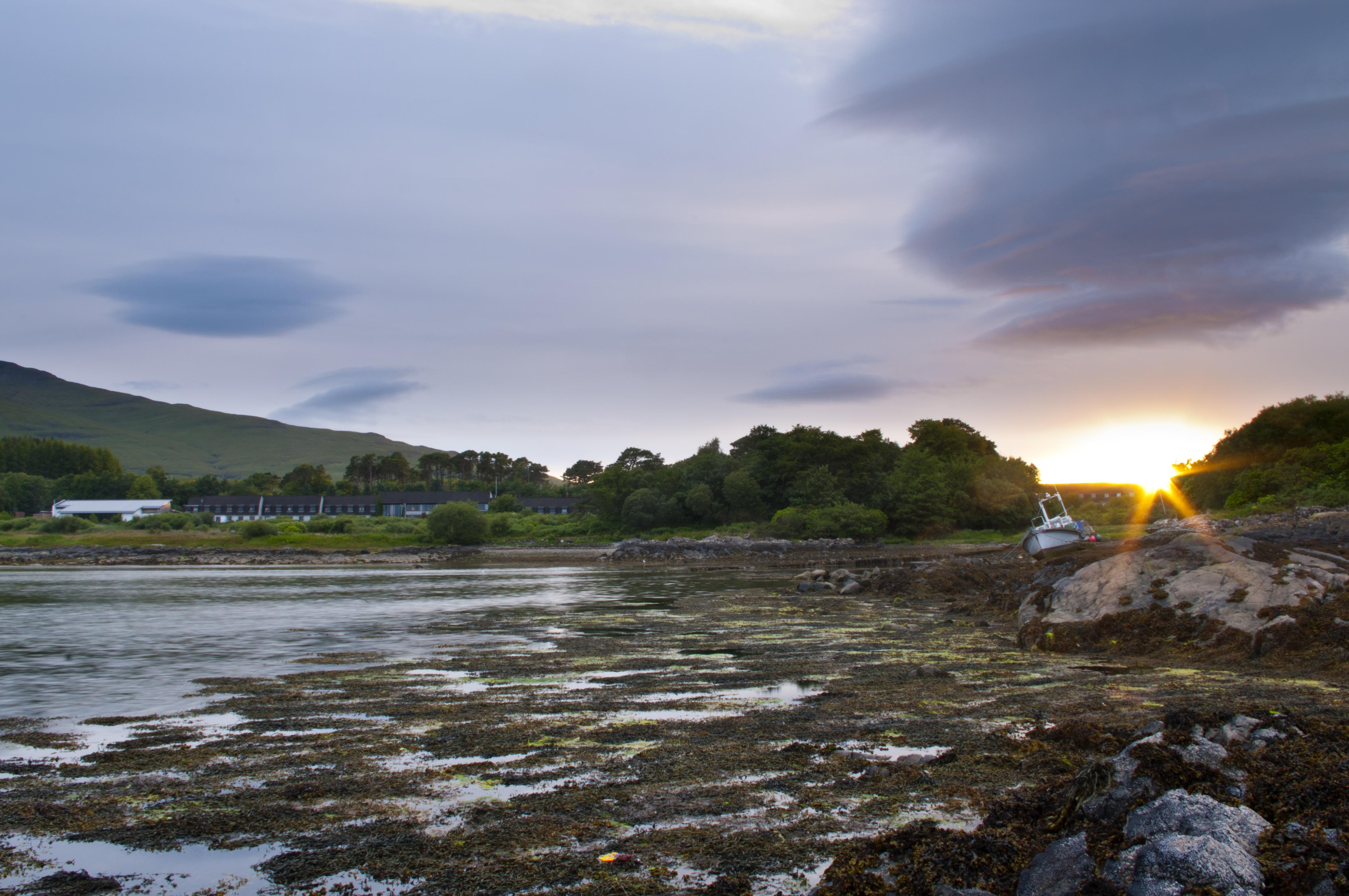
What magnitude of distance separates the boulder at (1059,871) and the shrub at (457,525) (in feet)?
321

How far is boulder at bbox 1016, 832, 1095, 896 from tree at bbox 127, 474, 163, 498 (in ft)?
642

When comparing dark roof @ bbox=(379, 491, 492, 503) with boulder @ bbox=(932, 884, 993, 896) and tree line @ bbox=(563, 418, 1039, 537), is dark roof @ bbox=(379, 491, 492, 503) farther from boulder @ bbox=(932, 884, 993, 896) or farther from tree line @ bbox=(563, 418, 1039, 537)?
boulder @ bbox=(932, 884, 993, 896)

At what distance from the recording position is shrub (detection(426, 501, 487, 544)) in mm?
97562

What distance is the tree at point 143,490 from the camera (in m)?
165

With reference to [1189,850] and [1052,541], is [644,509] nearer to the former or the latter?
[1052,541]

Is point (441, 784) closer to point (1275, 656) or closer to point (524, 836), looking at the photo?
point (524, 836)

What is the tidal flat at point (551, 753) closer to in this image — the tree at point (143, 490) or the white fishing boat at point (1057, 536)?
the white fishing boat at point (1057, 536)

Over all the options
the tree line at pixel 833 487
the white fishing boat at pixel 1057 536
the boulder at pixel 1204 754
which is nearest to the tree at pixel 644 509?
the tree line at pixel 833 487

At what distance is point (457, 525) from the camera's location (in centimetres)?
9731

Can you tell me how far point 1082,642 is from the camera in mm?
13852

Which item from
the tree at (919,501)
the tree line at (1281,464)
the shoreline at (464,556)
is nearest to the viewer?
the tree line at (1281,464)

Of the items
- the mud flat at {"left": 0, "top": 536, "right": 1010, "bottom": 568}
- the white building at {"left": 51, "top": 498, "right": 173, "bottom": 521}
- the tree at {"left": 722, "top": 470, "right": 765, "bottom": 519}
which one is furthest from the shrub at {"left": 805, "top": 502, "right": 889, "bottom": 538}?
the white building at {"left": 51, "top": 498, "right": 173, "bottom": 521}

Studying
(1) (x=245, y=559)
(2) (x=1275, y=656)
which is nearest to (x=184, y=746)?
(2) (x=1275, y=656)

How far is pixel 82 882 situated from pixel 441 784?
244 centimetres
